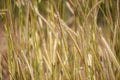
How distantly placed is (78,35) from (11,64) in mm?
292

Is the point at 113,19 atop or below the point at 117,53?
atop

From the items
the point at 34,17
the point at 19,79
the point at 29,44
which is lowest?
the point at 19,79

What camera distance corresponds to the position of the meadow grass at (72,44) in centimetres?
145

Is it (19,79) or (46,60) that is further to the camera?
(46,60)

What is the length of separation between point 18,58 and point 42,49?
34 centimetres

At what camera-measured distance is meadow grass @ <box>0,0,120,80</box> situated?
4.75 feet

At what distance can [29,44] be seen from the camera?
1.60 metres

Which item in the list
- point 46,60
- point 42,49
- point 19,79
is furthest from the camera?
point 42,49

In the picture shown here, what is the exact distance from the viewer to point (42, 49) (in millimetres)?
1829

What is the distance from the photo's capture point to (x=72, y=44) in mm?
1527

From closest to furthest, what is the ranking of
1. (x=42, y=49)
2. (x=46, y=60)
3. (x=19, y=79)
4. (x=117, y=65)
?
(x=117, y=65), (x=19, y=79), (x=46, y=60), (x=42, y=49)

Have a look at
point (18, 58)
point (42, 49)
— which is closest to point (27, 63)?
point (18, 58)

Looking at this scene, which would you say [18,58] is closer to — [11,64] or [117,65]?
[11,64]

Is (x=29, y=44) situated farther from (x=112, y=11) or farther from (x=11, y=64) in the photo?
(x=112, y=11)
